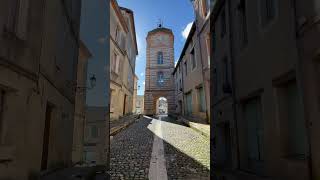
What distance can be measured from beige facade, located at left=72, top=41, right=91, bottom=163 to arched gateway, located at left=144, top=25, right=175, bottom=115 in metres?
24.5

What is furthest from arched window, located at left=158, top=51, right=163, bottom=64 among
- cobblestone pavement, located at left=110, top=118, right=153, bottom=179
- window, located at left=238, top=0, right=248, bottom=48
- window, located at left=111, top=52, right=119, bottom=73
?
window, located at left=238, top=0, right=248, bottom=48

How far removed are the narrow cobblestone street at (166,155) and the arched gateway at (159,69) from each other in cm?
1581

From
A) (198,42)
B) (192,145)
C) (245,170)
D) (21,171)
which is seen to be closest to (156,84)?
(198,42)

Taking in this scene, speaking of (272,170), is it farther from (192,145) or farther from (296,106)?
(192,145)

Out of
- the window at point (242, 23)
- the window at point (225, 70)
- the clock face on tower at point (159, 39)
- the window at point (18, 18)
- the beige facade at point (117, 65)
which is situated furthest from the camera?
the clock face on tower at point (159, 39)

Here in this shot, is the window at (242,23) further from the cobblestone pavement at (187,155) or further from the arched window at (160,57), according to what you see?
the arched window at (160,57)

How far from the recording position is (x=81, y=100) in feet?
29.9

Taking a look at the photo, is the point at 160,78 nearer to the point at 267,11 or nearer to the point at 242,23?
the point at 242,23

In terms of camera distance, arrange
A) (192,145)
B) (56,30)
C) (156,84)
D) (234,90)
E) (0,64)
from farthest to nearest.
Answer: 1. (156,84)
2. (192,145)
3. (234,90)
4. (56,30)
5. (0,64)

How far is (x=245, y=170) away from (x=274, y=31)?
134 inches

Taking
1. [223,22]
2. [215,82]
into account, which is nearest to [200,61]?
[215,82]

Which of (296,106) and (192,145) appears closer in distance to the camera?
(296,106)

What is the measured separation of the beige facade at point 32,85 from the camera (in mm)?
4375

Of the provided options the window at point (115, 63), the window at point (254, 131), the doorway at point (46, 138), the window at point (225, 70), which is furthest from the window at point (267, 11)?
the window at point (115, 63)
